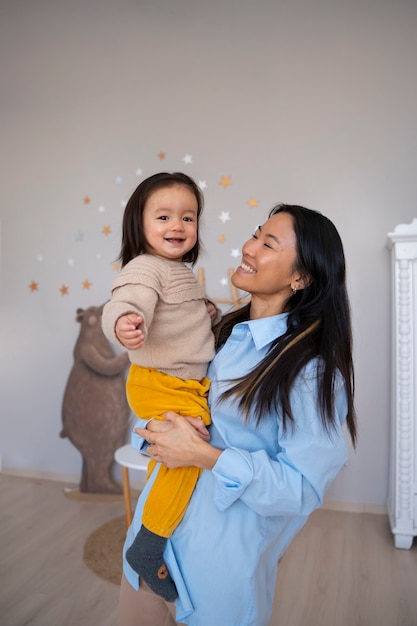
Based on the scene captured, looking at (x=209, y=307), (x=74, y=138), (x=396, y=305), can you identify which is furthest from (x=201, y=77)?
(x=209, y=307)

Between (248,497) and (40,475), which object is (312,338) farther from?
(40,475)

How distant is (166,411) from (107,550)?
1.69 m

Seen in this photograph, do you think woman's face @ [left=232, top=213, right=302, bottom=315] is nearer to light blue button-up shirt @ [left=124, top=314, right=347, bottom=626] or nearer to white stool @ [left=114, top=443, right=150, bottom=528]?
light blue button-up shirt @ [left=124, top=314, right=347, bottom=626]

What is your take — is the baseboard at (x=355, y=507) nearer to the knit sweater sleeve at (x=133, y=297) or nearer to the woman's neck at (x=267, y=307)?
the woman's neck at (x=267, y=307)

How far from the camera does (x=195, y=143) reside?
3213 millimetres

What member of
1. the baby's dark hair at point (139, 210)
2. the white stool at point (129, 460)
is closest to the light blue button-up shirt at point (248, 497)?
the baby's dark hair at point (139, 210)

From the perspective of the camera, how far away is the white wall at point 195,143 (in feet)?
9.83

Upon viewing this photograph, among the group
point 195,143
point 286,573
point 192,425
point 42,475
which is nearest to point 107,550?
point 286,573

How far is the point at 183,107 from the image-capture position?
3227mm

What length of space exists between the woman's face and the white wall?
1925 mm

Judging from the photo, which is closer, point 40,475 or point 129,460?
point 129,460

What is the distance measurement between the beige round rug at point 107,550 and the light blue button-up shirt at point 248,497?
4.34 ft

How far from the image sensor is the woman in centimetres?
102

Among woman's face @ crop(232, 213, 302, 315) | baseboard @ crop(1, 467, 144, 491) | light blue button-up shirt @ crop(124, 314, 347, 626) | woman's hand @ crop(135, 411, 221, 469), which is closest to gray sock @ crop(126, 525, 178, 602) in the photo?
light blue button-up shirt @ crop(124, 314, 347, 626)
